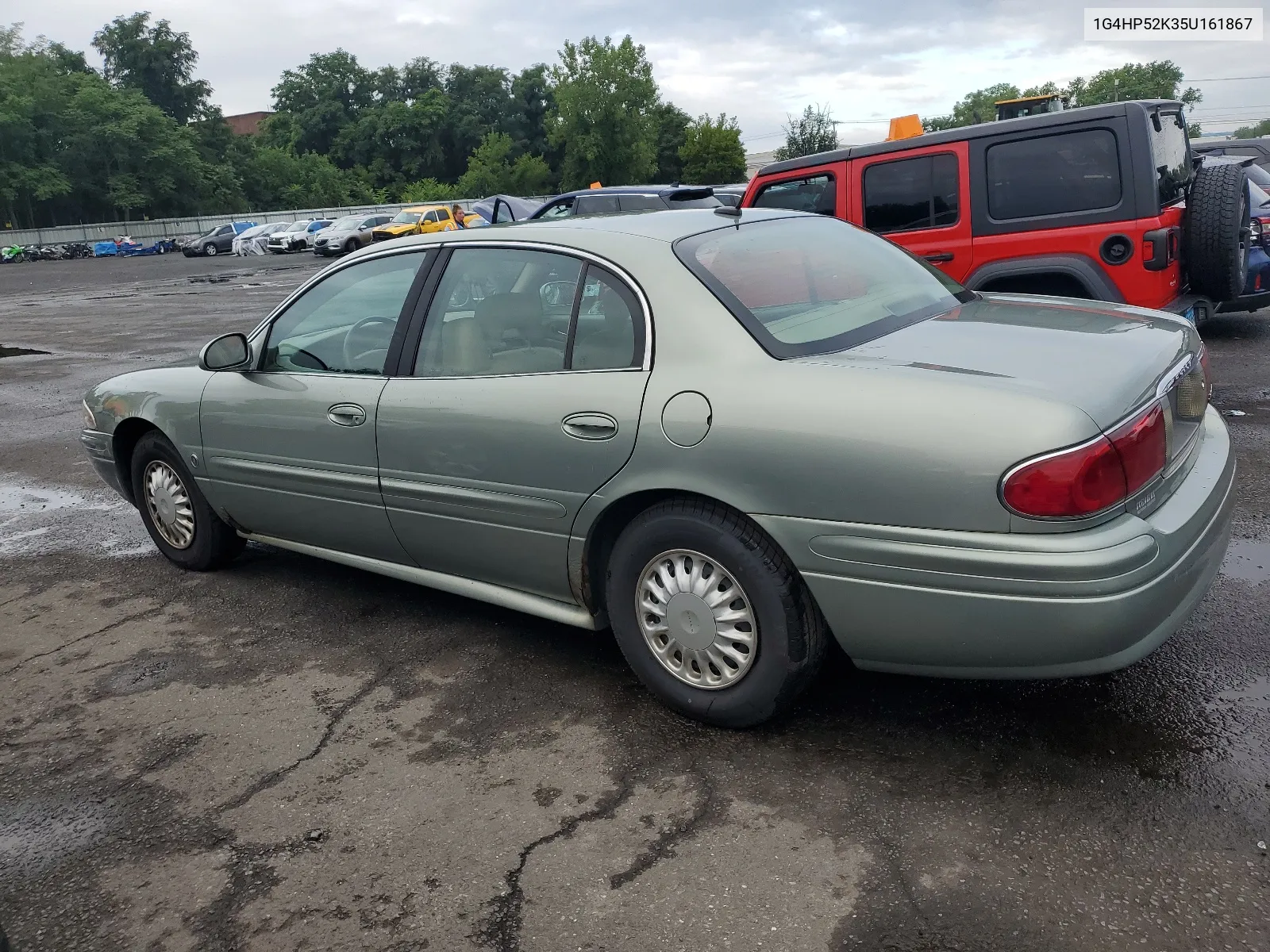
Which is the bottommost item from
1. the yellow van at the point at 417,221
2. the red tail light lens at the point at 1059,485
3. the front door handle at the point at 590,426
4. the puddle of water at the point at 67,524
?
the puddle of water at the point at 67,524

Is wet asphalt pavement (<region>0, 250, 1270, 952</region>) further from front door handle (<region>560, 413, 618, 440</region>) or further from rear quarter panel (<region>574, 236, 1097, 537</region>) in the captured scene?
front door handle (<region>560, 413, 618, 440</region>)

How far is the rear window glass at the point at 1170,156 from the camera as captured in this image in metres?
6.67

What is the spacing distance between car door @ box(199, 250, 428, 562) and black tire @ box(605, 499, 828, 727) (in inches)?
47.0

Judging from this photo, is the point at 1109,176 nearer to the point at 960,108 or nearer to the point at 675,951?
the point at 675,951

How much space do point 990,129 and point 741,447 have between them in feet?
16.7

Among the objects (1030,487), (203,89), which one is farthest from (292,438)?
(203,89)

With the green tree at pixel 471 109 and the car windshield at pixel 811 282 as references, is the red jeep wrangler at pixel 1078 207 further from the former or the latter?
the green tree at pixel 471 109

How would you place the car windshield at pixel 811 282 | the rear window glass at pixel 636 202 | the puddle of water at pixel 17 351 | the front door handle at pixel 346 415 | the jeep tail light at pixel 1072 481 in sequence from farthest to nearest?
the puddle of water at pixel 17 351 < the rear window glass at pixel 636 202 < the front door handle at pixel 346 415 < the car windshield at pixel 811 282 < the jeep tail light at pixel 1072 481

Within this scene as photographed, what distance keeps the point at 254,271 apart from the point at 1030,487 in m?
33.6

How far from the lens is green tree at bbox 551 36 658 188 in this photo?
77.2 meters

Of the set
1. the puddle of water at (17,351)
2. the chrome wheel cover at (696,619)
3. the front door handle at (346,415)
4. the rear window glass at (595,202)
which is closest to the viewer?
the chrome wheel cover at (696,619)

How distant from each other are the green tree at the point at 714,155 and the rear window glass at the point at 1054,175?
74204mm

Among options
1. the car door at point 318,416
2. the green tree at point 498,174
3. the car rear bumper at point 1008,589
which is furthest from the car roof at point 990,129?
the green tree at point 498,174

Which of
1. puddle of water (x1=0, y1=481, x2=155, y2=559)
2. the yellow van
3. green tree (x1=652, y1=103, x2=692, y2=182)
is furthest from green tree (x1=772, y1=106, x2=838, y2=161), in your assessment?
green tree (x1=652, y1=103, x2=692, y2=182)
